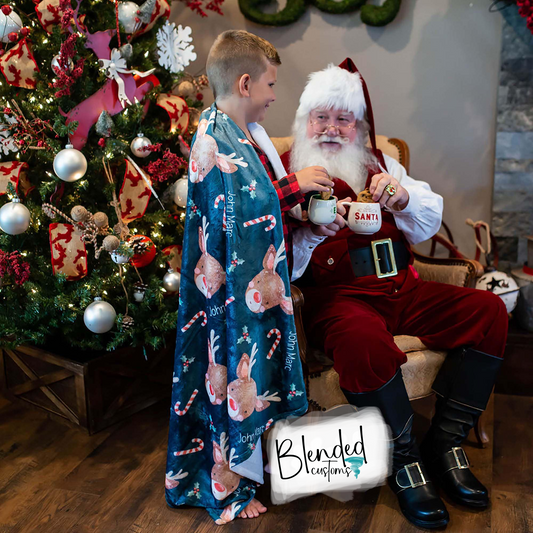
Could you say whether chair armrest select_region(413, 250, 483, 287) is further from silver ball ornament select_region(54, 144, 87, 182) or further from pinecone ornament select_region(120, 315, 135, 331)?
silver ball ornament select_region(54, 144, 87, 182)

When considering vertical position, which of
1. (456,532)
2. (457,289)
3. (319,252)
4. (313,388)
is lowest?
(456,532)

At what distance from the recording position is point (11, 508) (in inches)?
64.1

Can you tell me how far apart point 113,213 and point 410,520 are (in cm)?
150

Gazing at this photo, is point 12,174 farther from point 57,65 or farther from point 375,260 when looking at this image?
point 375,260

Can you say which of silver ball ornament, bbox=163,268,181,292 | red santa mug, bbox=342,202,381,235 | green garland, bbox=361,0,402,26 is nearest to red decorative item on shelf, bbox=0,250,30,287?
silver ball ornament, bbox=163,268,181,292

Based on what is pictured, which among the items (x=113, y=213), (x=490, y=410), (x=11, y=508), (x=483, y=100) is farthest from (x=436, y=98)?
(x=11, y=508)

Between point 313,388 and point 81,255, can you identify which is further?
point 81,255

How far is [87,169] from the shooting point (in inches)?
76.6

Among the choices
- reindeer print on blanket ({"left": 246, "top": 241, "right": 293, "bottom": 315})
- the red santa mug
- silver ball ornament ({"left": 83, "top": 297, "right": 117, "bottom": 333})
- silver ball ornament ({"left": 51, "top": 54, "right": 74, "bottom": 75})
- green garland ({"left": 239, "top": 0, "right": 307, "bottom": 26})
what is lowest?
silver ball ornament ({"left": 83, "top": 297, "right": 117, "bottom": 333})

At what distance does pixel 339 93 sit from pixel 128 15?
2.82ft

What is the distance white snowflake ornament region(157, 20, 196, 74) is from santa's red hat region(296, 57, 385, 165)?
20.7 inches

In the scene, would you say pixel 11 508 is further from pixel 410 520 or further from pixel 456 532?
pixel 456 532

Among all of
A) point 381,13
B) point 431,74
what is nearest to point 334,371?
point 431,74

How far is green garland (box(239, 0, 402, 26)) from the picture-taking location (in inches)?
95.3
